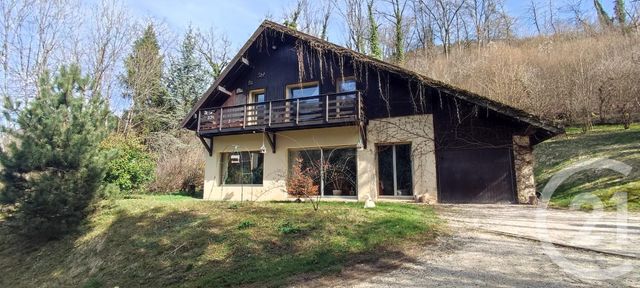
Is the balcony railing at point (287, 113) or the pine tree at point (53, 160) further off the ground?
the balcony railing at point (287, 113)

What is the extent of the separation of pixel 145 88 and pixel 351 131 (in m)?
18.9

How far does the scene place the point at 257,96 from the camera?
55.4ft

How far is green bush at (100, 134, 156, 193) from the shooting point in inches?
576

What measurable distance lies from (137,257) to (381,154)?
9140 mm

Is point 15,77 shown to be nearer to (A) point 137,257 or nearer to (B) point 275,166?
(B) point 275,166

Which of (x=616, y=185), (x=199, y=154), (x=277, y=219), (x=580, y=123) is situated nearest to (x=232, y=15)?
(x=199, y=154)

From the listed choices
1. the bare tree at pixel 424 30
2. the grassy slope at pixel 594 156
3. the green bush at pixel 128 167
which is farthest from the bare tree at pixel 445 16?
the green bush at pixel 128 167

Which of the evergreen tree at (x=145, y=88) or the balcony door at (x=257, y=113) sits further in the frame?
Answer: the evergreen tree at (x=145, y=88)

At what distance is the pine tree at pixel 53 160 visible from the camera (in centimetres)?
889

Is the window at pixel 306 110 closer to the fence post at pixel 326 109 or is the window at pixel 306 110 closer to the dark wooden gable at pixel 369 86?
the fence post at pixel 326 109

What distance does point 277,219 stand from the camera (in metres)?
8.17

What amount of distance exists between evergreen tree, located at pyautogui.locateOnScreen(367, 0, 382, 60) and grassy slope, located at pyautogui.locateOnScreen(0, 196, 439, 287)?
16.1 metres

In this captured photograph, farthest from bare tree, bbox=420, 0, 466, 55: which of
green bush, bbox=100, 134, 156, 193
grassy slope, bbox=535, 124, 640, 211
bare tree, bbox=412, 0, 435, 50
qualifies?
green bush, bbox=100, 134, 156, 193

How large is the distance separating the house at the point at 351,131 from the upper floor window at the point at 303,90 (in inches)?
1.9
